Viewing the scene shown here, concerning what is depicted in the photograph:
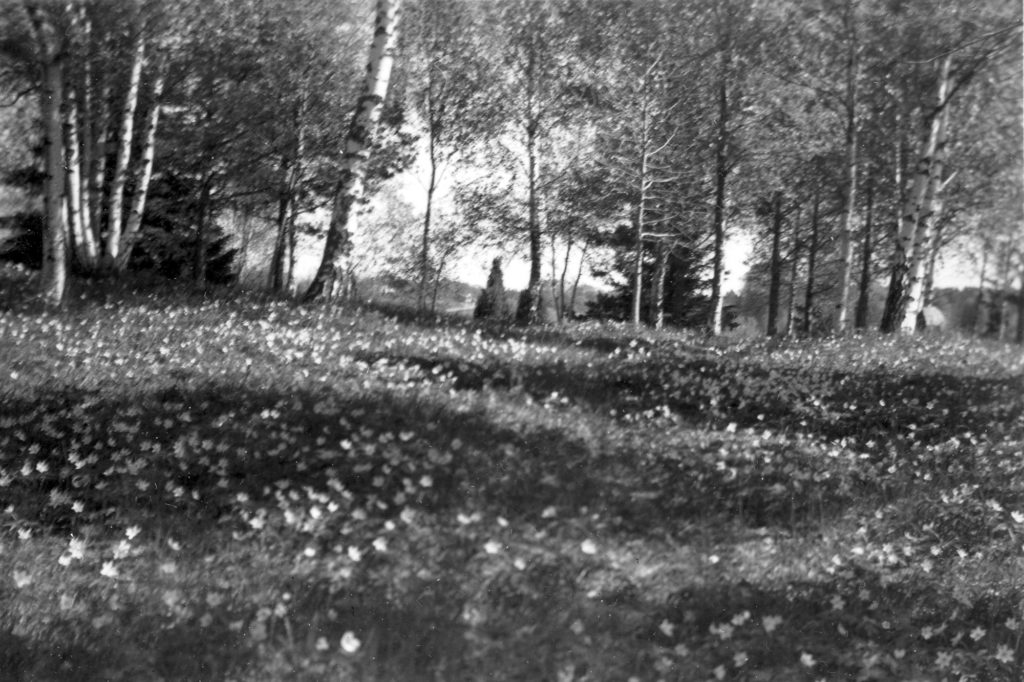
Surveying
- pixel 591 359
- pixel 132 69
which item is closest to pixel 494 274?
pixel 132 69

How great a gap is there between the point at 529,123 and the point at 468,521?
21.7m

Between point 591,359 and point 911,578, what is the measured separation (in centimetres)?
564

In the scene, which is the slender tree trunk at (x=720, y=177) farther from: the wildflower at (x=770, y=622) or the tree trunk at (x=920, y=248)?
the wildflower at (x=770, y=622)

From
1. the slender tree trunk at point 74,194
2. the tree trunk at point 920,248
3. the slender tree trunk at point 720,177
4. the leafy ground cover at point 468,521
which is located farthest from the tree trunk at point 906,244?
the slender tree trunk at point 74,194

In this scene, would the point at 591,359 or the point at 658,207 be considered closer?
the point at 591,359

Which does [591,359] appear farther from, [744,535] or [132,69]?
[132,69]

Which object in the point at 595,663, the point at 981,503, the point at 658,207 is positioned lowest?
the point at 595,663

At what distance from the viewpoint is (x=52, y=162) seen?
10734 mm

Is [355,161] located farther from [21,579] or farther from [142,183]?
[21,579]

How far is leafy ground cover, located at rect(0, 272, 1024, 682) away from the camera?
4.10 metres

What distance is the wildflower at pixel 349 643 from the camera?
3787 mm

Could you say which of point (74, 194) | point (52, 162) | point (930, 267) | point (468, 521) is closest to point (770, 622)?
point (468, 521)

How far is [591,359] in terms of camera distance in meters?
10.4

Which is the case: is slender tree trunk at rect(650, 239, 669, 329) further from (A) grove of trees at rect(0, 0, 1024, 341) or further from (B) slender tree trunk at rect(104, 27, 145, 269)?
(B) slender tree trunk at rect(104, 27, 145, 269)
